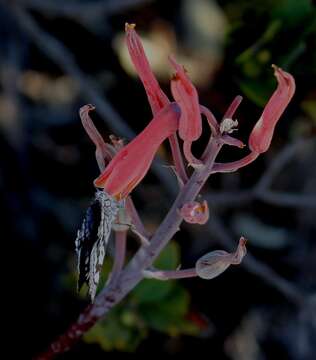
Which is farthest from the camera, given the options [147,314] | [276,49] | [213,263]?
[147,314]

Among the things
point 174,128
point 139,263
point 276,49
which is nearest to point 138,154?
point 174,128

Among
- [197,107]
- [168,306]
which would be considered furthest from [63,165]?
[197,107]

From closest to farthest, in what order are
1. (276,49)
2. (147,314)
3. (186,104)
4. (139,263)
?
(186,104) → (139,263) → (276,49) → (147,314)

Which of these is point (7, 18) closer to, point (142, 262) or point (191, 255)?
point (191, 255)

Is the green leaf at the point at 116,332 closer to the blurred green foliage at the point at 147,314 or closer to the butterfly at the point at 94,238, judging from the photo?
the blurred green foliage at the point at 147,314

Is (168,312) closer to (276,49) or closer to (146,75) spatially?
(276,49)

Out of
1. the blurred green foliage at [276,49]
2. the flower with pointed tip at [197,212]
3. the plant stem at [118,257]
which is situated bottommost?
the plant stem at [118,257]

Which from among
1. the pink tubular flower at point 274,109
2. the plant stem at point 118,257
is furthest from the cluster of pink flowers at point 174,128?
the plant stem at point 118,257

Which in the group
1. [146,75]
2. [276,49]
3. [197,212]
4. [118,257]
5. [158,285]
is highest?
[146,75]
